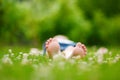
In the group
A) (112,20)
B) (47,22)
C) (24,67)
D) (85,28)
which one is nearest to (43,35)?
(47,22)

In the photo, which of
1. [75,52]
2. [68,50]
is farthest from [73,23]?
[75,52]

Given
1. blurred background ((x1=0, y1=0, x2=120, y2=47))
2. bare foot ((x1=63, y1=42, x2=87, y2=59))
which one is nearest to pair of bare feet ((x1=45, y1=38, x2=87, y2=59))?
bare foot ((x1=63, y1=42, x2=87, y2=59))

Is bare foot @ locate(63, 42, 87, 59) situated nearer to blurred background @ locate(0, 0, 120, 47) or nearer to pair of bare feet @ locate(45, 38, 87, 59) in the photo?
pair of bare feet @ locate(45, 38, 87, 59)

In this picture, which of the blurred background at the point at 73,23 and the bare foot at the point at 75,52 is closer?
the bare foot at the point at 75,52

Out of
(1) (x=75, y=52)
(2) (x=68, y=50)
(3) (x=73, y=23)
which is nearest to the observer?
(1) (x=75, y=52)

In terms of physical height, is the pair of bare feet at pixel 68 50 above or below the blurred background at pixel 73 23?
below

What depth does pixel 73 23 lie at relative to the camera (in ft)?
55.1

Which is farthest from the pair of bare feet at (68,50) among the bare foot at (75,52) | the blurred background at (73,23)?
the blurred background at (73,23)

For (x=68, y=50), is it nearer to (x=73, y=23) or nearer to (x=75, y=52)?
(x=75, y=52)

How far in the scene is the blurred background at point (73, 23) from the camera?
16.3 m

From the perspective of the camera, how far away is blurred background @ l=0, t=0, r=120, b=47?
16.3 metres

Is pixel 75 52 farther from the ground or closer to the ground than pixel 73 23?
closer to the ground

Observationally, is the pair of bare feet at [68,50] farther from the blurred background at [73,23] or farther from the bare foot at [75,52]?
the blurred background at [73,23]

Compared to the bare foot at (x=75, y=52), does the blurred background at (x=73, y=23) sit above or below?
above
